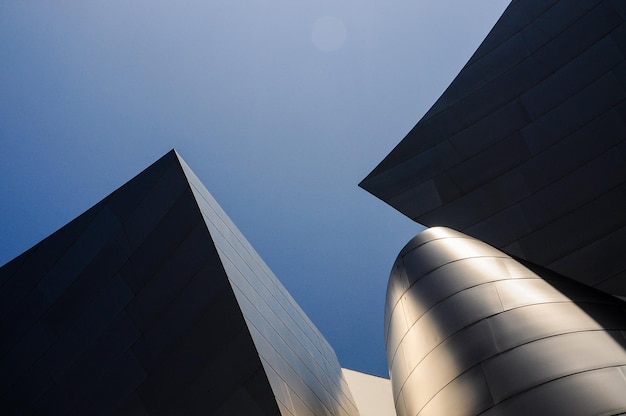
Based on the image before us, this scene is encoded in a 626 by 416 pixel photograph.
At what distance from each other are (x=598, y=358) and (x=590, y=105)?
10618mm

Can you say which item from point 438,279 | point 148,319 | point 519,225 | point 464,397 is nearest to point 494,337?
point 464,397

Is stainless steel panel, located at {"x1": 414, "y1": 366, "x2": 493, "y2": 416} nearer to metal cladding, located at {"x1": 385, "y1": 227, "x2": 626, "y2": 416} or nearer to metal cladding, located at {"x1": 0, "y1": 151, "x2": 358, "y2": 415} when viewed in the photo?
metal cladding, located at {"x1": 385, "y1": 227, "x2": 626, "y2": 416}

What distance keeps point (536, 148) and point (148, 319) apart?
40.9 feet

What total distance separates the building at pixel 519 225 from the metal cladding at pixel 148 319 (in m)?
3.30

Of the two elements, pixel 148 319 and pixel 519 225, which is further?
pixel 519 225

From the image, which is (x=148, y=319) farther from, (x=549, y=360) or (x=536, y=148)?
(x=536, y=148)

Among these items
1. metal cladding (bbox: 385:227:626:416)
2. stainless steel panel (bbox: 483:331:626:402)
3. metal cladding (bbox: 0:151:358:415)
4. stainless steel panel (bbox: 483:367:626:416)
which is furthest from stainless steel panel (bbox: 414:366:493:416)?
metal cladding (bbox: 0:151:358:415)

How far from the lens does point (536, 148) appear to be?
58.5 feet

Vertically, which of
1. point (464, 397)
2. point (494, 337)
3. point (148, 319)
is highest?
point (148, 319)

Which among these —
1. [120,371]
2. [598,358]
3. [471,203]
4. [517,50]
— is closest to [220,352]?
[120,371]

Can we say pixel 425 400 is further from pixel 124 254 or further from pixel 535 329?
pixel 124 254

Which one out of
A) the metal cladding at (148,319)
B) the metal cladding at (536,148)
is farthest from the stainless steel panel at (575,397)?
the metal cladding at (536,148)

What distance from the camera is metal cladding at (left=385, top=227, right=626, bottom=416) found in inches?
336

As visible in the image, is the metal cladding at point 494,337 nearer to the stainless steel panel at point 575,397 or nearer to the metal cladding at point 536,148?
the stainless steel panel at point 575,397
